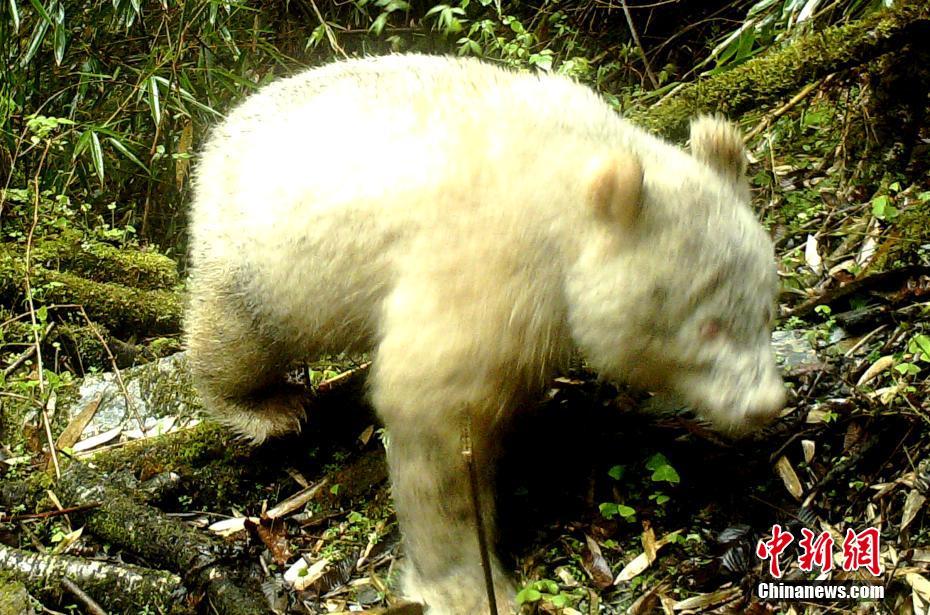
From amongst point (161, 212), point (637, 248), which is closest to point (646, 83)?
point (161, 212)

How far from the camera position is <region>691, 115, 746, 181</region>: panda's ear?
3.37 m

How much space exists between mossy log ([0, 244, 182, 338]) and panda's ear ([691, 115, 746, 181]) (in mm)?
4029

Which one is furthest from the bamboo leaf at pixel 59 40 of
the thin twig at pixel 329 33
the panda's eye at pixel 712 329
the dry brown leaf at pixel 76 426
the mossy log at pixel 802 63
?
the panda's eye at pixel 712 329

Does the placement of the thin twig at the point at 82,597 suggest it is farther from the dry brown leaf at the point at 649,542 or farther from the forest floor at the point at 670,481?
the dry brown leaf at the point at 649,542

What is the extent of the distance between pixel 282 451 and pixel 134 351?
1.92 metres

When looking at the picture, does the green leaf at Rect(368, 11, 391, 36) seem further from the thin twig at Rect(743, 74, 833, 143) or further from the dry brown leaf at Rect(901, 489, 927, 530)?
the dry brown leaf at Rect(901, 489, 927, 530)

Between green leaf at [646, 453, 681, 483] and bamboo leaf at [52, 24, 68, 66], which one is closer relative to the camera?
green leaf at [646, 453, 681, 483]

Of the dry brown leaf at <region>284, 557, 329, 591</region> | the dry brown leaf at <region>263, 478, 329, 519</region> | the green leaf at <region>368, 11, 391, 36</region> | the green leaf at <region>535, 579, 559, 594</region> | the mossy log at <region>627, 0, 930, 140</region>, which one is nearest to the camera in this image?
the green leaf at <region>535, 579, 559, 594</region>

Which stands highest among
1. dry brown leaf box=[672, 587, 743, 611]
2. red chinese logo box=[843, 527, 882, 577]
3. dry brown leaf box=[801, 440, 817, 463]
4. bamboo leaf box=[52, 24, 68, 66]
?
bamboo leaf box=[52, 24, 68, 66]

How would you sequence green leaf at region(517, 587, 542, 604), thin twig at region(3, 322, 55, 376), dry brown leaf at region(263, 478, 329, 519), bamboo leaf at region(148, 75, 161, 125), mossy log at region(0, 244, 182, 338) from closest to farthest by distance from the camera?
green leaf at region(517, 587, 542, 604) < dry brown leaf at region(263, 478, 329, 519) < thin twig at region(3, 322, 55, 376) < mossy log at region(0, 244, 182, 338) < bamboo leaf at region(148, 75, 161, 125)

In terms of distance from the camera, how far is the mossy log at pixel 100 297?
5.74m

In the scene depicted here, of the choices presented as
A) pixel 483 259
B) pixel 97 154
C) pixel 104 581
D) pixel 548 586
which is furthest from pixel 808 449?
pixel 97 154

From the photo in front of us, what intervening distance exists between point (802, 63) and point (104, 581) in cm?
397

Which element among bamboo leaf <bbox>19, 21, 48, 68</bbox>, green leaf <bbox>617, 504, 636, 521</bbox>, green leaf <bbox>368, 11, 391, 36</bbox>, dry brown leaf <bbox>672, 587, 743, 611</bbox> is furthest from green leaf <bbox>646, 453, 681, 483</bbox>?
bamboo leaf <bbox>19, 21, 48, 68</bbox>
